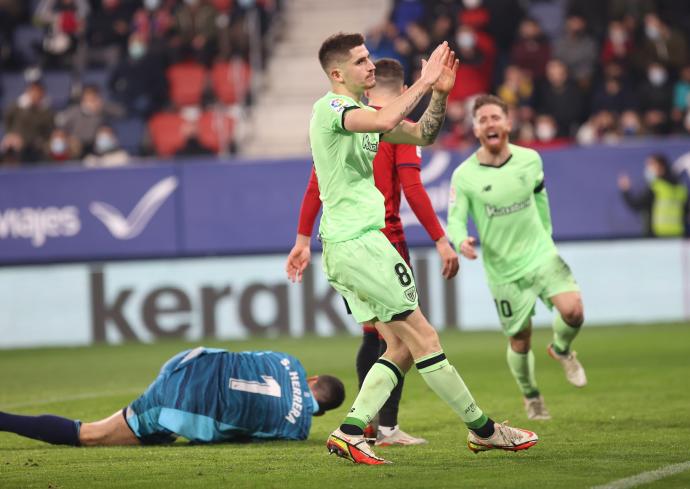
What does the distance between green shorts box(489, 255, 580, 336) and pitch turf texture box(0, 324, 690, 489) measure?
2.26 feet

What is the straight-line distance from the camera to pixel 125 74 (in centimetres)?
2027

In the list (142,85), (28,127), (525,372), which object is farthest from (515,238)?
(142,85)

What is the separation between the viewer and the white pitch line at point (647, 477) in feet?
19.2

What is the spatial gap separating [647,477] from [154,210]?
1290 cm

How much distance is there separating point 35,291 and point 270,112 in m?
4.99

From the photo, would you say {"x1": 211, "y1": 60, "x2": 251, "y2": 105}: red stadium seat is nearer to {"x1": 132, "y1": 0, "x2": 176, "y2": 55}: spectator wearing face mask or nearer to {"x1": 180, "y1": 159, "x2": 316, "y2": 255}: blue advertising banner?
{"x1": 132, "y1": 0, "x2": 176, "y2": 55}: spectator wearing face mask

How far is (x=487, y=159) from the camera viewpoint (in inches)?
367

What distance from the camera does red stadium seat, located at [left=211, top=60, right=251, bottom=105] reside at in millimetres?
20156

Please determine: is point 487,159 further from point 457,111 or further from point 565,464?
point 457,111

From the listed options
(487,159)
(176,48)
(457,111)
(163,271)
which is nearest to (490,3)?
(457,111)

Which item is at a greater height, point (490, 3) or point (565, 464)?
point (490, 3)

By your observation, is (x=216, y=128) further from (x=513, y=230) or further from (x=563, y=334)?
(x=563, y=334)

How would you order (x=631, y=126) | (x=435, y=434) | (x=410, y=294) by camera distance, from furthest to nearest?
1. (x=631, y=126)
2. (x=435, y=434)
3. (x=410, y=294)

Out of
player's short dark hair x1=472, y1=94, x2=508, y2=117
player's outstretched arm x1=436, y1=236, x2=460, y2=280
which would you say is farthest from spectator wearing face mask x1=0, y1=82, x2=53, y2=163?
player's outstretched arm x1=436, y1=236, x2=460, y2=280
